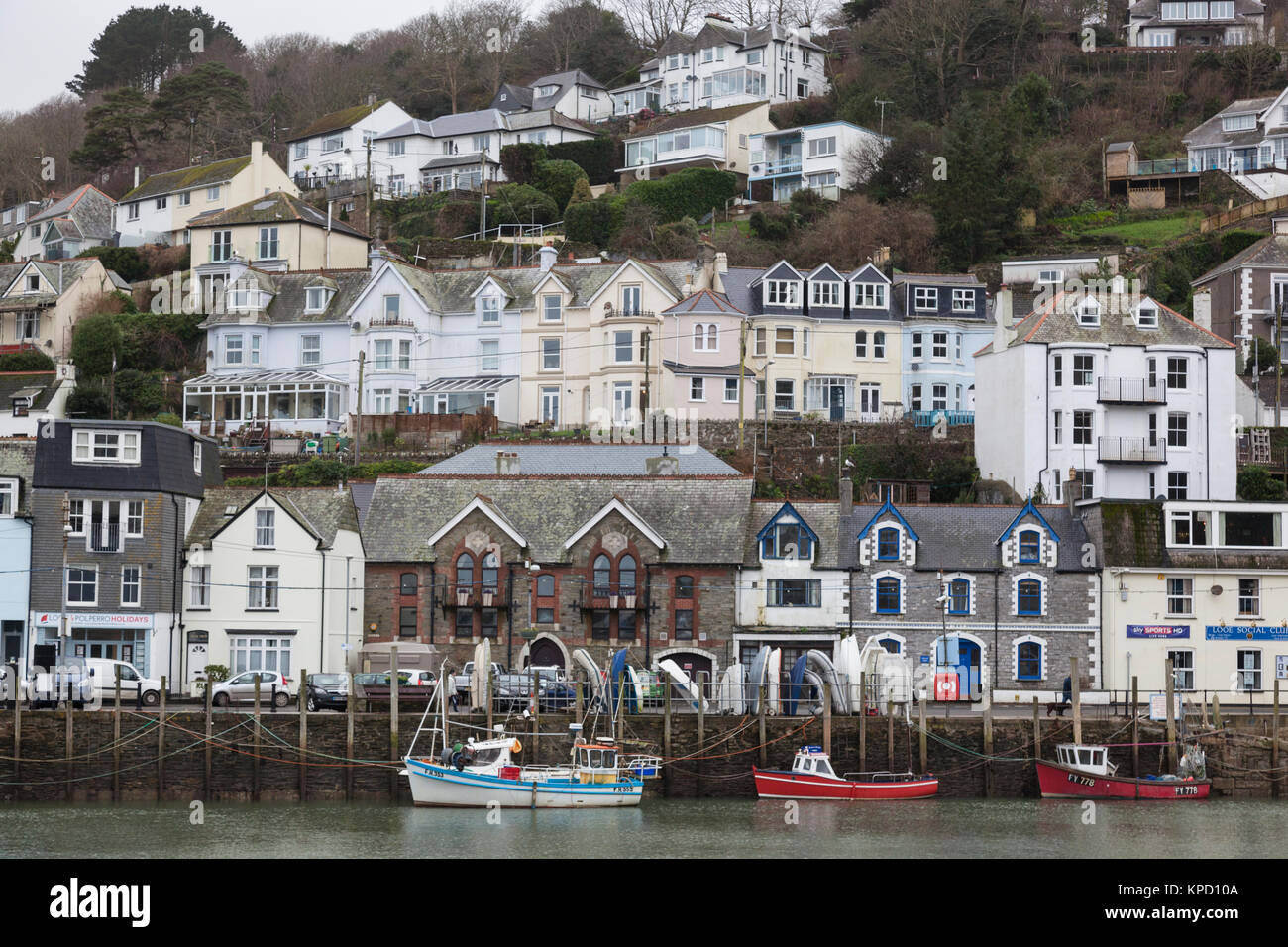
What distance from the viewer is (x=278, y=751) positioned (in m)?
47.2

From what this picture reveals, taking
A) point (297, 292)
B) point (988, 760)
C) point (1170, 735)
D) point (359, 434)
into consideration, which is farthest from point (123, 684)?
Result: point (297, 292)

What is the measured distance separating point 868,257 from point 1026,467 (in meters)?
23.7

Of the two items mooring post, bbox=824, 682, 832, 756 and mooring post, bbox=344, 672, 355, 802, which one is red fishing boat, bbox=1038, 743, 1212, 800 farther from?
mooring post, bbox=344, 672, 355, 802

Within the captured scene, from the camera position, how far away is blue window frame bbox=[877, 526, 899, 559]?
59.3 meters

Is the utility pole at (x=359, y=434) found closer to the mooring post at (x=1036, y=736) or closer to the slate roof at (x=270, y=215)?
the slate roof at (x=270, y=215)

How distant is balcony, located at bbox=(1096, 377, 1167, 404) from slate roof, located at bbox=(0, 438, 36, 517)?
38845 millimetres

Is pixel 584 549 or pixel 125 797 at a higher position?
pixel 584 549

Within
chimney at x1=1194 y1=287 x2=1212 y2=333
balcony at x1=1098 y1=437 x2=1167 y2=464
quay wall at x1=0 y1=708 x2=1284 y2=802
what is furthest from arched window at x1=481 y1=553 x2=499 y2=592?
chimney at x1=1194 y1=287 x2=1212 y2=333

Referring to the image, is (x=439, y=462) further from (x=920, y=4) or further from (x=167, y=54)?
(x=167, y=54)

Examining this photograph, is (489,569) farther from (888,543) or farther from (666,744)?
(666,744)

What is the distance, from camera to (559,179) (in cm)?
10762

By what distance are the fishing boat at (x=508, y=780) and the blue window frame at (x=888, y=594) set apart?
1491 centimetres

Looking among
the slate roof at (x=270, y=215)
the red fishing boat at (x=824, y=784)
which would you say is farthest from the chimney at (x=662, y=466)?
the slate roof at (x=270, y=215)

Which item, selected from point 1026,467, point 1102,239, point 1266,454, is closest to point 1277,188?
point 1102,239
